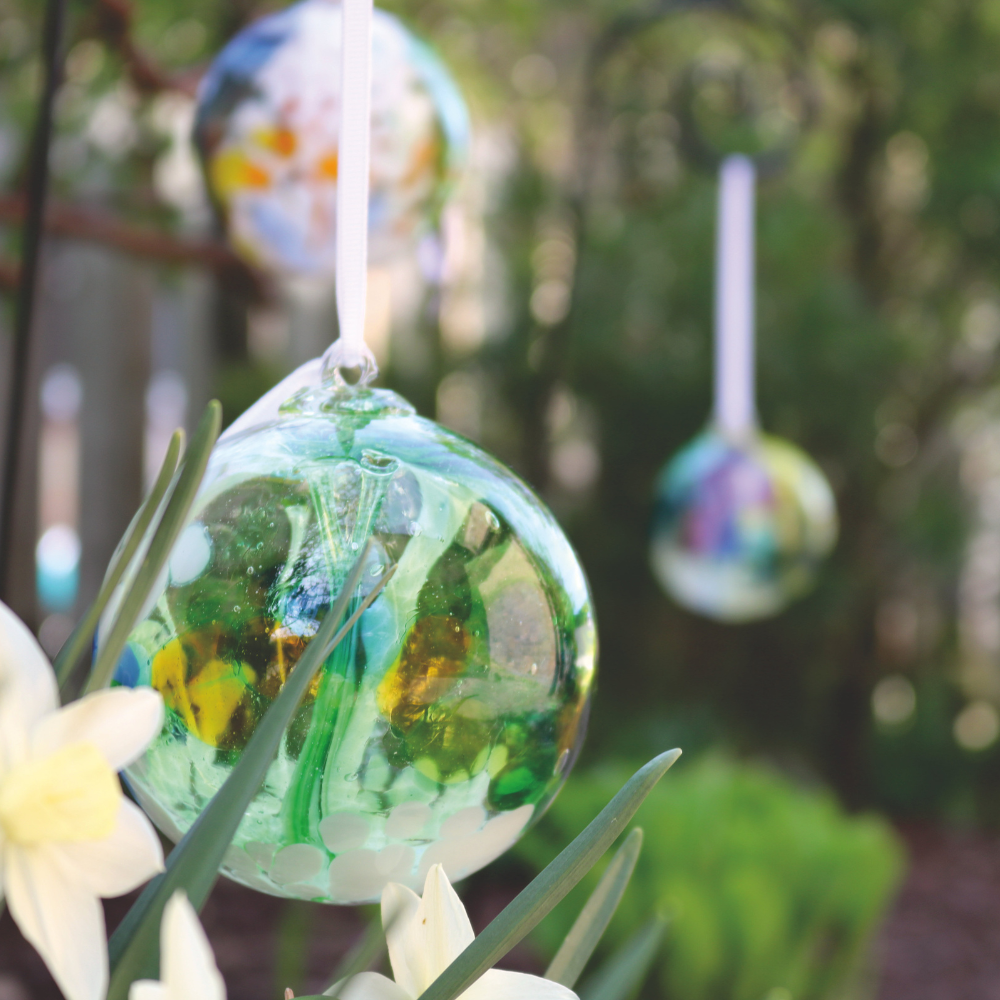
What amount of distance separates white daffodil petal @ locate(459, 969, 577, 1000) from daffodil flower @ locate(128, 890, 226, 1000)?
11 centimetres

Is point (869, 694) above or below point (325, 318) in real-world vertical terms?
below

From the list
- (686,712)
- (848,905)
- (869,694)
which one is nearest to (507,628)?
(848,905)

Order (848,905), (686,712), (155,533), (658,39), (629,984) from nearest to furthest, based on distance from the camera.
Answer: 1. (155,533)
2. (629,984)
3. (848,905)
4. (686,712)
5. (658,39)

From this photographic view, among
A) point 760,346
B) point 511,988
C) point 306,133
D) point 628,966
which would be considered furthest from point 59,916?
point 760,346

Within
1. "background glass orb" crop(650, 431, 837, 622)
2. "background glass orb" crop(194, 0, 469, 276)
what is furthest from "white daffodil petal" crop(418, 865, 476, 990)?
"background glass orb" crop(650, 431, 837, 622)

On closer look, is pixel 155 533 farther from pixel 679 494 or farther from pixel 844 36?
pixel 844 36

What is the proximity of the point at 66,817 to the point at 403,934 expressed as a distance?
0.11 m

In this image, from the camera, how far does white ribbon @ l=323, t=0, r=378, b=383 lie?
348 millimetres

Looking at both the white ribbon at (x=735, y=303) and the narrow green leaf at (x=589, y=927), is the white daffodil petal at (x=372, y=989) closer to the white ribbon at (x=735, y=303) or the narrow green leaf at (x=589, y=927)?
the narrow green leaf at (x=589, y=927)

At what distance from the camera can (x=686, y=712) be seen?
9.55 feet

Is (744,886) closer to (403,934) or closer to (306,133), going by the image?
(306,133)

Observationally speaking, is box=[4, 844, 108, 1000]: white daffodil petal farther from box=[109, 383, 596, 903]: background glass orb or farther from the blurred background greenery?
the blurred background greenery

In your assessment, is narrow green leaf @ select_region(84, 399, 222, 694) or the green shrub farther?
the green shrub

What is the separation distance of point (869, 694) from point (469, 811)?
3.14 m
